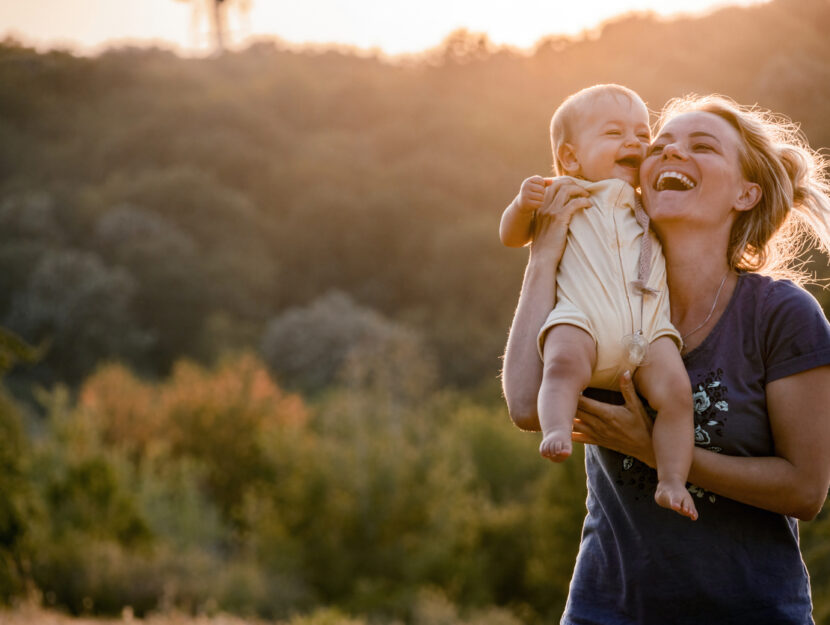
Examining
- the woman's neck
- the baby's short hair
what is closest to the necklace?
the woman's neck

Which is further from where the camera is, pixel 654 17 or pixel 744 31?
pixel 654 17

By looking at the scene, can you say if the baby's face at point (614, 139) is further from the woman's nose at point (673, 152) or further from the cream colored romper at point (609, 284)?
the woman's nose at point (673, 152)

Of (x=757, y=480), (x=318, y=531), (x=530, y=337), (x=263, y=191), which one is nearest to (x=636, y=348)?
(x=530, y=337)

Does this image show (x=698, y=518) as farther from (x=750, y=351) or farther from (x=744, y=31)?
(x=744, y=31)

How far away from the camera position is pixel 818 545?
7.14 m

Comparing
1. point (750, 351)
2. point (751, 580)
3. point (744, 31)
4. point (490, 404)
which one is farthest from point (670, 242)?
point (490, 404)

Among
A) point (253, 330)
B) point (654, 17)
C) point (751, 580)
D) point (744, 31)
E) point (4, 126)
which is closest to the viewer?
point (751, 580)

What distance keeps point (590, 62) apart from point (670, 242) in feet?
101

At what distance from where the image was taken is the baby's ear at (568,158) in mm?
2594

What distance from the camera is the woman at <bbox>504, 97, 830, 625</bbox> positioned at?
1.89 metres

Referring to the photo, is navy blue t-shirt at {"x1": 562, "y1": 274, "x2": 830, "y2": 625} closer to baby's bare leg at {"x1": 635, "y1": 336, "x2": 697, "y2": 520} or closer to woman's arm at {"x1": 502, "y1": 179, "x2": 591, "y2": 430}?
baby's bare leg at {"x1": 635, "y1": 336, "x2": 697, "y2": 520}

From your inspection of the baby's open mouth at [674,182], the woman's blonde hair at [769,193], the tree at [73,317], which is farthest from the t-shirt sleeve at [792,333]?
the tree at [73,317]

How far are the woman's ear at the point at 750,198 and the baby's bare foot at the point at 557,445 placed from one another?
2.31 ft

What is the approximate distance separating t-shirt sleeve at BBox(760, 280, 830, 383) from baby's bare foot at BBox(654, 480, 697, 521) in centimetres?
30
